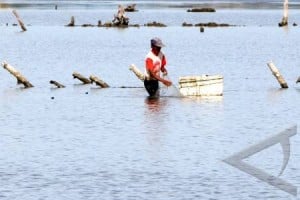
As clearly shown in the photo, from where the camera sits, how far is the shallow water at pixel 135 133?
88.6 ft

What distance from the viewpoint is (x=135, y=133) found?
120ft

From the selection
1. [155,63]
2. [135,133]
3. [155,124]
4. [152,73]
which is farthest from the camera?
[152,73]

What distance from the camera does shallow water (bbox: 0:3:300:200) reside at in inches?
1063

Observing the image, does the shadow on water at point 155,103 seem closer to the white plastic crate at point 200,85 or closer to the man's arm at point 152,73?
the man's arm at point 152,73

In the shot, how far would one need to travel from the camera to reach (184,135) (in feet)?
118

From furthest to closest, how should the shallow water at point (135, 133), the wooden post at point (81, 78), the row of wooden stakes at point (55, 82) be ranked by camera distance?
the wooden post at point (81, 78), the row of wooden stakes at point (55, 82), the shallow water at point (135, 133)

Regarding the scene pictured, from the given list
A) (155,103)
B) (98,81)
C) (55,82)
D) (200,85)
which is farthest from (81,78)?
(155,103)

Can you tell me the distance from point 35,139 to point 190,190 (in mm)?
9588

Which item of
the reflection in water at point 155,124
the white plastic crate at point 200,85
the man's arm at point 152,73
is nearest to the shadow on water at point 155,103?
the reflection in water at point 155,124

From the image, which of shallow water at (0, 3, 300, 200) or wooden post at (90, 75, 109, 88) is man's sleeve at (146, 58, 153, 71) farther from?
wooden post at (90, 75, 109, 88)

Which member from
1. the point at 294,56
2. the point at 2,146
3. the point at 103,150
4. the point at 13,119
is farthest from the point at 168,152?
the point at 294,56

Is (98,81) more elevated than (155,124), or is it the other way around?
(98,81)

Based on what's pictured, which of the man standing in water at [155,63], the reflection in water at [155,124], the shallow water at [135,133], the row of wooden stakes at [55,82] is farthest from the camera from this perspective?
the row of wooden stakes at [55,82]

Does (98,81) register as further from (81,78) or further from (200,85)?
(200,85)
